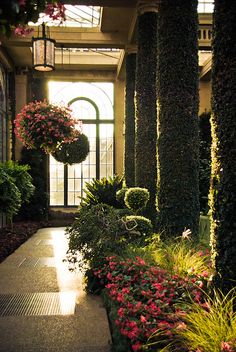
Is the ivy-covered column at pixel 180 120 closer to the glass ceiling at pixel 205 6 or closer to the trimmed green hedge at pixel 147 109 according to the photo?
the trimmed green hedge at pixel 147 109

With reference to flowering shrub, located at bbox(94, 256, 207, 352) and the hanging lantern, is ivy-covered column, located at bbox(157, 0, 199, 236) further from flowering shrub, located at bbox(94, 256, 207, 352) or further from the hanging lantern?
the hanging lantern

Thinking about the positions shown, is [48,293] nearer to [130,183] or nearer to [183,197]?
[183,197]

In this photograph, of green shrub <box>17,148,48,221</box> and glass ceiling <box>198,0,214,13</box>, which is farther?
green shrub <box>17,148,48,221</box>

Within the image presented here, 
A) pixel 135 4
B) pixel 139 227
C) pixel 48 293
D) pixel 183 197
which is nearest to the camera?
pixel 48 293

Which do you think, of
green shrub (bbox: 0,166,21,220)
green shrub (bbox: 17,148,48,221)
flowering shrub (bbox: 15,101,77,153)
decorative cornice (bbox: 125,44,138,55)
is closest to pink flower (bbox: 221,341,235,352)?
green shrub (bbox: 0,166,21,220)

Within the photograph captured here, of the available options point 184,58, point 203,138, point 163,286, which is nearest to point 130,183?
point 203,138

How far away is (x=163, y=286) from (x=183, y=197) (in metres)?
2.41

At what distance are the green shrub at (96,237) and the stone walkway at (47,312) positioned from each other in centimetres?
40

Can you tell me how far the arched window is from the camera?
46.2 feet

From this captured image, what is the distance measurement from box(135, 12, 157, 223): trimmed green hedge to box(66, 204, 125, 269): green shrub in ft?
9.82

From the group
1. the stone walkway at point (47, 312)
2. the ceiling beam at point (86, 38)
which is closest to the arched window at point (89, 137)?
the ceiling beam at point (86, 38)

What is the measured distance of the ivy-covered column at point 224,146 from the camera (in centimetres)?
308

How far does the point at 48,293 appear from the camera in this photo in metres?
4.52

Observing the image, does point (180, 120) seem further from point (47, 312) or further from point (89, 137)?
point (89, 137)
